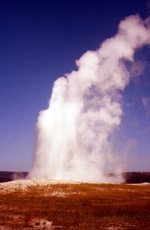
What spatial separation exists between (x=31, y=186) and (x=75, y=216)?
40.7 m

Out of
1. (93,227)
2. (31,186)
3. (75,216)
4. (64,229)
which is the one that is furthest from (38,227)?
(31,186)

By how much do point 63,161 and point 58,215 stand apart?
81.0 metres

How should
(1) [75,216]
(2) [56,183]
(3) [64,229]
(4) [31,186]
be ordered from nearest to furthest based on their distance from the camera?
1. (3) [64,229]
2. (1) [75,216]
3. (4) [31,186]
4. (2) [56,183]

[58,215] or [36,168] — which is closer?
[58,215]

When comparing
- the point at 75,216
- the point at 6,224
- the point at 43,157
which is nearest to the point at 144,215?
the point at 75,216

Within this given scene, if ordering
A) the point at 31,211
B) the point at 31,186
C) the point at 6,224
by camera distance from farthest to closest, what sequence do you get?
1. the point at 31,186
2. the point at 31,211
3. the point at 6,224

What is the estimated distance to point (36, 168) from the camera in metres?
114

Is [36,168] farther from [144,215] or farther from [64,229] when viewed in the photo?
[64,229]

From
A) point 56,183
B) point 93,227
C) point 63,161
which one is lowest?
point 93,227

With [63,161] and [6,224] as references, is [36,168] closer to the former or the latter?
[63,161]

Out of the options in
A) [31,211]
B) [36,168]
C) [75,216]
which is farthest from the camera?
[36,168]

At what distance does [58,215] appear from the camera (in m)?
37.4

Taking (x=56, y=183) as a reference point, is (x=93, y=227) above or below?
below

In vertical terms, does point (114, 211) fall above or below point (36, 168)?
below
